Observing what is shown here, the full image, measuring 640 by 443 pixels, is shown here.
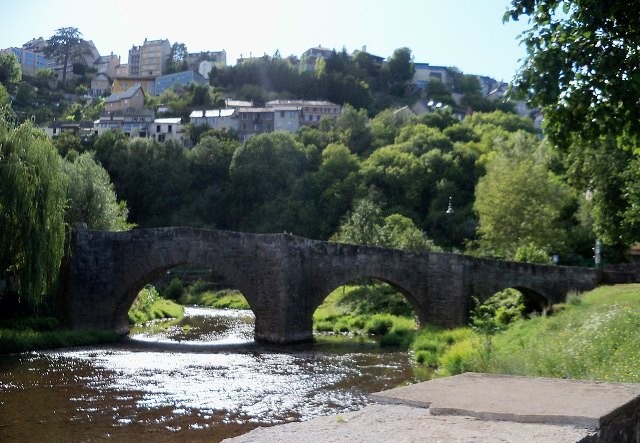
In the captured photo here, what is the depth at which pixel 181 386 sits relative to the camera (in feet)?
51.4

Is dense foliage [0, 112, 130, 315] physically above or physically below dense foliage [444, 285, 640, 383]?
above

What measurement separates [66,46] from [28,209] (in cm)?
12726

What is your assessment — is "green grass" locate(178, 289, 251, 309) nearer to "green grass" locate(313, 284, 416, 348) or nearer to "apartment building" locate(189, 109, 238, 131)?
"green grass" locate(313, 284, 416, 348)

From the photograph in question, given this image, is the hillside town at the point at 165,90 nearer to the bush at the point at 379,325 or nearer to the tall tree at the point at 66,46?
the tall tree at the point at 66,46

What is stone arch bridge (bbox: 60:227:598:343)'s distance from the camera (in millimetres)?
24734

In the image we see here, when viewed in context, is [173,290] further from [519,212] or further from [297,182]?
[519,212]

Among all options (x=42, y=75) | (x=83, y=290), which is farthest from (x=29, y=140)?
(x=42, y=75)

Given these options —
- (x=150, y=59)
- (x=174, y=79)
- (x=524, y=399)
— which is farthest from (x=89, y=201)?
(x=150, y=59)

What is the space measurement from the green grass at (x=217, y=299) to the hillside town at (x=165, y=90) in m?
30.2

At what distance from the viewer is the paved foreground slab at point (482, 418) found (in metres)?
3.66

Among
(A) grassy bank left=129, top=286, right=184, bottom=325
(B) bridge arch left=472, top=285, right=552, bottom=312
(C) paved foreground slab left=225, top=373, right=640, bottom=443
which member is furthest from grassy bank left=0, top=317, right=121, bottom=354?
(C) paved foreground slab left=225, top=373, right=640, bottom=443

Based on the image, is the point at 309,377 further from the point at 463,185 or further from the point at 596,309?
the point at 463,185

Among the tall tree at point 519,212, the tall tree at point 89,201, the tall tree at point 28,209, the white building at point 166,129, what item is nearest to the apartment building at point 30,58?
the white building at point 166,129

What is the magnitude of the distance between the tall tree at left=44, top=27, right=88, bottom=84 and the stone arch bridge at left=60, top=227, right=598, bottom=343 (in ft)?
387
